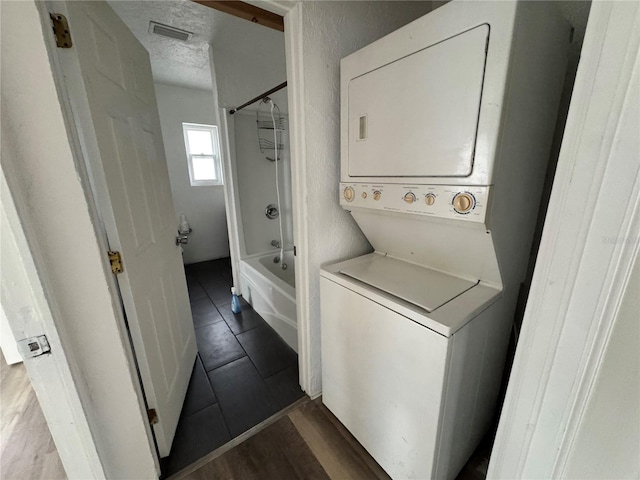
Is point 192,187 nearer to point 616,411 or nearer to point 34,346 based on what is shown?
point 34,346

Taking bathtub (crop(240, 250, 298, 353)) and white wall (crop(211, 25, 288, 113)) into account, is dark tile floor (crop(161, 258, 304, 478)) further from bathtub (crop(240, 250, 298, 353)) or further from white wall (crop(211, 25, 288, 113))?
white wall (crop(211, 25, 288, 113))

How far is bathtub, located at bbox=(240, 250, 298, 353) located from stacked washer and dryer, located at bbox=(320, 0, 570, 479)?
747 mm

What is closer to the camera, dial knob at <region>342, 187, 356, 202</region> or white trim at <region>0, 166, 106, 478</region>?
white trim at <region>0, 166, 106, 478</region>

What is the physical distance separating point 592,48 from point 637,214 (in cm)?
27

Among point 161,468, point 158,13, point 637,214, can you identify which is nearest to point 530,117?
point 637,214

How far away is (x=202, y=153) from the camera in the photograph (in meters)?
4.04

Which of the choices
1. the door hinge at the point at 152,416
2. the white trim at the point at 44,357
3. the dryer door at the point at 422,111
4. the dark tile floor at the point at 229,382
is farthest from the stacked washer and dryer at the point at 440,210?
the white trim at the point at 44,357

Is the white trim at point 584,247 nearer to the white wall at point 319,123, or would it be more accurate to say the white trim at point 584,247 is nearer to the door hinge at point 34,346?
the white wall at point 319,123

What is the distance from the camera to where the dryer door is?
789 mm

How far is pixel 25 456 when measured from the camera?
49.9 inches

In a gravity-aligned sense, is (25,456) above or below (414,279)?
below

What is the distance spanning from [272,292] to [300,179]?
1.18 m

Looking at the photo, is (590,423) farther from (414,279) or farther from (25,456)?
(25,456)

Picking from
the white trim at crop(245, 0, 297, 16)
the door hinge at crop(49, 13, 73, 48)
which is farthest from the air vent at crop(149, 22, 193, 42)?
the door hinge at crop(49, 13, 73, 48)
